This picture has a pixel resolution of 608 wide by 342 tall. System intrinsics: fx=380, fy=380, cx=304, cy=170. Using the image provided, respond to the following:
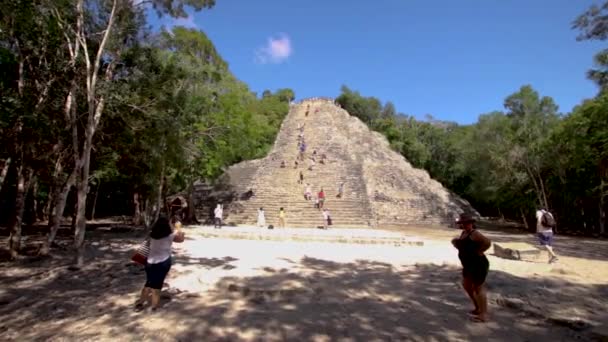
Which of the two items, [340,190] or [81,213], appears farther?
[340,190]

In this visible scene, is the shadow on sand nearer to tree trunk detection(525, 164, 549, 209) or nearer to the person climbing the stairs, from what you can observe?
the person climbing the stairs

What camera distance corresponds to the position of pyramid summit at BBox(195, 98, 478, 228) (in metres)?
21.3

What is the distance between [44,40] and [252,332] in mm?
9426

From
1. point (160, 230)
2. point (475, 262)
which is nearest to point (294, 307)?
point (160, 230)

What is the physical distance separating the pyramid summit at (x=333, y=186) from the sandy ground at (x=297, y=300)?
11398mm

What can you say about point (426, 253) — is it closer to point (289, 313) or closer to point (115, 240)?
point (289, 313)

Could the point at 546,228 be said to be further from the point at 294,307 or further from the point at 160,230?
the point at 160,230

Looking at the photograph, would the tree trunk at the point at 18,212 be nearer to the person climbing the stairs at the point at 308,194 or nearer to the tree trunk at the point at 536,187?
the person climbing the stairs at the point at 308,194

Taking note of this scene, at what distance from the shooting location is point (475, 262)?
14.7ft

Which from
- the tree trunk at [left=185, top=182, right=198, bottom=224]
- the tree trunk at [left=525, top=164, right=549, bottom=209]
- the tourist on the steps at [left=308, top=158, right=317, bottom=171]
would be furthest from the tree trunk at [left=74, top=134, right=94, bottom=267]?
the tree trunk at [left=525, top=164, right=549, bottom=209]

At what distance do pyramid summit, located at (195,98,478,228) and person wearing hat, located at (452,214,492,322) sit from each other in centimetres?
1506

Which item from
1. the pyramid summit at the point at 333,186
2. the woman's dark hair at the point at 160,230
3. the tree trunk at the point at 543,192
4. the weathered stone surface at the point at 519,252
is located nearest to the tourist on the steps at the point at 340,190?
the pyramid summit at the point at 333,186

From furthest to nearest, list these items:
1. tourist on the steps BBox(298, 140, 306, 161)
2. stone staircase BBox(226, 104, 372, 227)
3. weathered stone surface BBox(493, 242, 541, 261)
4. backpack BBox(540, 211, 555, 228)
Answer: tourist on the steps BBox(298, 140, 306, 161)
stone staircase BBox(226, 104, 372, 227)
weathered stone surface BBox(493, 242, 541, 261)
backpack BBox(540, 211, 555, 228)

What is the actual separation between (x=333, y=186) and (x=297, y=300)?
741 inches
